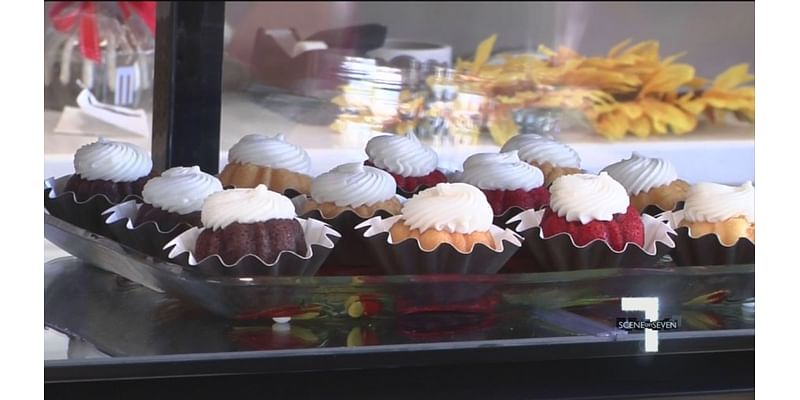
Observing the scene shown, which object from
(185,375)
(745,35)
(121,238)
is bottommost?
(185,375)

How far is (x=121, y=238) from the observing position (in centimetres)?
119

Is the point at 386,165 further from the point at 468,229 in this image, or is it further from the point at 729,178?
the point at 729,178

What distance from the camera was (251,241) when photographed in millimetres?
1063

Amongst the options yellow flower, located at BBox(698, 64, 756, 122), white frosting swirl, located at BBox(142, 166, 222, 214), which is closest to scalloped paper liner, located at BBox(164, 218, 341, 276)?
white frosting swirl, located at BBox(142, 166, 222, 214)

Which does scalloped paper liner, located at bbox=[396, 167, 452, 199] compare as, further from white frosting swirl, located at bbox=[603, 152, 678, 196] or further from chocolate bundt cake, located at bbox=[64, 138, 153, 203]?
chocolate bundt cake, located at bbox=[64, 138, 153, 203]

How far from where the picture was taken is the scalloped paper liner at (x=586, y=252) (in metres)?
1.15

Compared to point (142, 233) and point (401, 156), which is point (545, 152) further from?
point (142, 233)

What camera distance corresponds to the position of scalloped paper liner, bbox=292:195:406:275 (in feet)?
3.82

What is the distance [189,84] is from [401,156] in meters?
0.35

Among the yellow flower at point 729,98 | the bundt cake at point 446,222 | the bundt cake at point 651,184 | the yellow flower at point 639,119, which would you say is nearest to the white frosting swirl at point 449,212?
the bundt cake at point 446,222

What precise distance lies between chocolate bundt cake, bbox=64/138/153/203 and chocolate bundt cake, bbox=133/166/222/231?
0.09 meters
